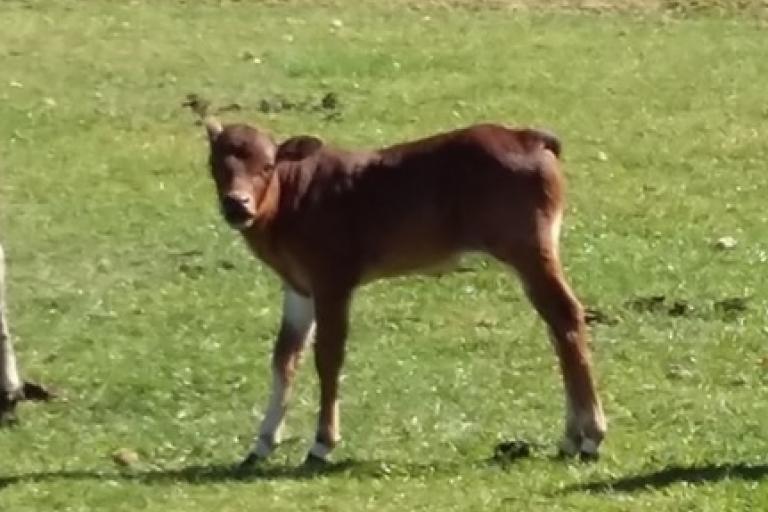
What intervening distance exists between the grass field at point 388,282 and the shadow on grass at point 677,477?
0.02m

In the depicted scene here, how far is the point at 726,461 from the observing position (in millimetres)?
8859

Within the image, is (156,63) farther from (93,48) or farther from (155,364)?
(155,364)

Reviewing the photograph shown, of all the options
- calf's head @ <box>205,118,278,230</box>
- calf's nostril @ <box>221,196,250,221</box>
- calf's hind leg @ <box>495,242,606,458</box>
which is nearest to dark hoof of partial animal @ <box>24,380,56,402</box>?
calf's head @ <box>205,118,278,230</box>

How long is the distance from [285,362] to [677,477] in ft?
6.17

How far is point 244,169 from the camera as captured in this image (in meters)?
9.02

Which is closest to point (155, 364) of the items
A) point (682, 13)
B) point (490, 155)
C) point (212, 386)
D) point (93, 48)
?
point (212, 386)

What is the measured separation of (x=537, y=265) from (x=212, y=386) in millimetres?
2225

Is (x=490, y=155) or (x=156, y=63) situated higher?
(x=490, y=155)

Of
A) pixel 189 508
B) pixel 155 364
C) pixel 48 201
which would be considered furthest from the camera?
pixel 48 201

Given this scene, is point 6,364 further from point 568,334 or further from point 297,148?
point 568,334

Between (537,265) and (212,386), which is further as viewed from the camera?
(212,386)

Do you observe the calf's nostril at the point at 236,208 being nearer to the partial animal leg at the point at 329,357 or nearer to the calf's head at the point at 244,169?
the calf's head at the point at 244,169

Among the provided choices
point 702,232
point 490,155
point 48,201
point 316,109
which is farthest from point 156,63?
point 490,155

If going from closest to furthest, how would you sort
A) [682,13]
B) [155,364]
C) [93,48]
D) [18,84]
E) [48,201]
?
[155,364], [48,201], [18,84], [93,48], [682,13]
